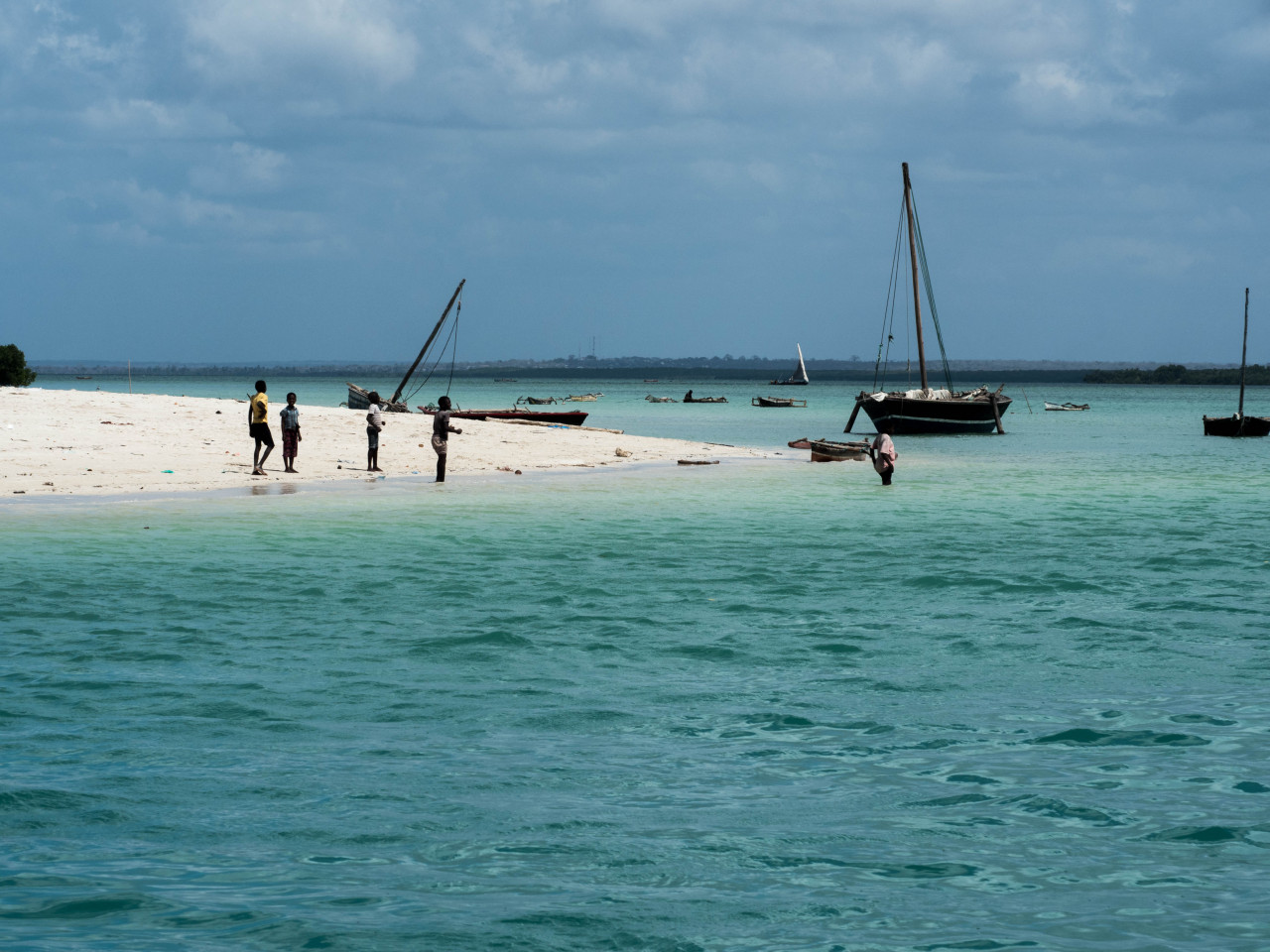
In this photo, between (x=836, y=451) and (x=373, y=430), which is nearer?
(x=373, y=430)

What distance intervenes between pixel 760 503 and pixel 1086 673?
15.4 meters

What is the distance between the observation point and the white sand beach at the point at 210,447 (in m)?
27.0

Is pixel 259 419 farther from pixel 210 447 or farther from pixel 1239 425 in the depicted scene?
pixel 1239 425

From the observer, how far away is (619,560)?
17531 mm

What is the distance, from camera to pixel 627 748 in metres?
8.24

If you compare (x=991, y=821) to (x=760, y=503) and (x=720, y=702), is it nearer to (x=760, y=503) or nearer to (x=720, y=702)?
(x=720, y=702)

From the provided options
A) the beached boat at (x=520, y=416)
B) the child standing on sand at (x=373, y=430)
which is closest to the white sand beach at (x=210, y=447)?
the child standing on sand at (x=373, y=430)

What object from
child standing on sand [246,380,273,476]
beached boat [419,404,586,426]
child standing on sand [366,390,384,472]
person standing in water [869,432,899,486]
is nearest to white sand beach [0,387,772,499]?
child standing on sand [366,390,384,472]

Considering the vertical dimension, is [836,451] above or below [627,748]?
above

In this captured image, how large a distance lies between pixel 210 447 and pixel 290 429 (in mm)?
5227

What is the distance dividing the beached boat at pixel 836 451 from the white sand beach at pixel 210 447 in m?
2.65

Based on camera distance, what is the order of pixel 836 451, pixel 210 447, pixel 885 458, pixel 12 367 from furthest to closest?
pixel 12 367, pixel 836 451, pixel 210 447, pixel 885 458

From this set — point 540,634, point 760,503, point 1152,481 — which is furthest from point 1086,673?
point 1152,481

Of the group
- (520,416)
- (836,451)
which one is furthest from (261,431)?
(520,416)
